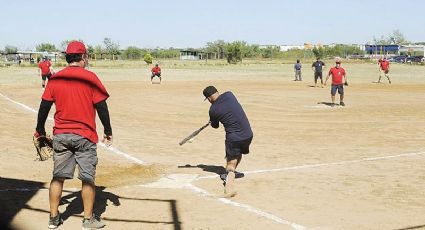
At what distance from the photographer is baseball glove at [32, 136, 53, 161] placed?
6645mm

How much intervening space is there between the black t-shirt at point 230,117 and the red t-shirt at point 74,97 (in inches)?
96.9

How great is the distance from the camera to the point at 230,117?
825cm

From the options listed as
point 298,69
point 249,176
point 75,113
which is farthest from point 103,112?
point 298,69

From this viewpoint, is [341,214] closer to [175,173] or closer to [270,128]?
[175,173]

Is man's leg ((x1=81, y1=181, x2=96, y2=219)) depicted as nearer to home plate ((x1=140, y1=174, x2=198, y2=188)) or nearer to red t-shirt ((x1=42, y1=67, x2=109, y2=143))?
red t-shirt ((x1=42, y1=67, x2=109, y2=143))

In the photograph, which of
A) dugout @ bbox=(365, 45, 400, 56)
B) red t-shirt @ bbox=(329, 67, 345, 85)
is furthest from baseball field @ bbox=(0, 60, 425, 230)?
dugout @ bbox=(365, 45, 400, 56)

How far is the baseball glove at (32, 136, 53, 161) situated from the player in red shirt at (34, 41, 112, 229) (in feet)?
1.38

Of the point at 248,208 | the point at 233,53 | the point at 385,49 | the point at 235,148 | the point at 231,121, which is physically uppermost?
the point at 385,49

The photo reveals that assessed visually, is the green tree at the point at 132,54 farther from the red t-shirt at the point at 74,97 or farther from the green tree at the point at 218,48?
the red t-shirt at the point at 74,97

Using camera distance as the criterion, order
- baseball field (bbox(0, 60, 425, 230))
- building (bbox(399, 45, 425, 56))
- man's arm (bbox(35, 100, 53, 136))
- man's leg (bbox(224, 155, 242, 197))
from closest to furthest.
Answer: man's arm (bbox(35, 100, 53, 136))
baseball field (bbox(0, 60, 425, 230))
man's leg (bbox(224, 155, 242, 197))
building (bbox(399, 45, 425, 56))

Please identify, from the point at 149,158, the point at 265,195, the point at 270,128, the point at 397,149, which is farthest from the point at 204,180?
the point at 270,128

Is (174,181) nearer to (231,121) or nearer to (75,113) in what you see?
(231,121)

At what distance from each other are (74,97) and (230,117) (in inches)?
110

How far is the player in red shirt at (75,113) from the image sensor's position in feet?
20.1
